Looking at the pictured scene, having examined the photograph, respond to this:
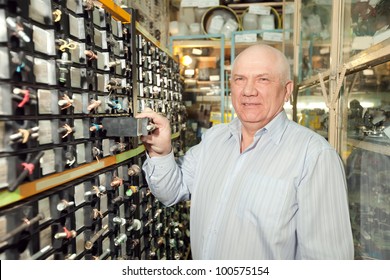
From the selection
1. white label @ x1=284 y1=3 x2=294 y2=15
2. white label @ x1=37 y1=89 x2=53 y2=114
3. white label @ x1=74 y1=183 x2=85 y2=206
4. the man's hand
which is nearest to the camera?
white label @ x1=37 y1=89 x2=53 y2=114

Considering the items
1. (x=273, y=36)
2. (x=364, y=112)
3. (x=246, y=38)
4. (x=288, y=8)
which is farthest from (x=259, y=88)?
(x=288, y=8)

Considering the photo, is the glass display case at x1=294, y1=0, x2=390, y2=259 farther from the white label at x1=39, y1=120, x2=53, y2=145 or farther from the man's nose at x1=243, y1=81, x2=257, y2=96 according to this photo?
the white label at x1=39, y1=120, x2=53, y2=145

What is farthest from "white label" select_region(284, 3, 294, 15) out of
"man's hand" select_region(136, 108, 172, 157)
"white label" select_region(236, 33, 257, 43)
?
"man's hand" select_region(136, 108, 172, 157)

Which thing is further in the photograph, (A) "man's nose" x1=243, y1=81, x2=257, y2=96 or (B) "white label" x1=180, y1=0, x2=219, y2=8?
(B) "white label" x1=180, y1=0, x2=219, y2=8

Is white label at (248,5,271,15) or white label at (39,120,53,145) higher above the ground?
white label at (248,5,271,15)

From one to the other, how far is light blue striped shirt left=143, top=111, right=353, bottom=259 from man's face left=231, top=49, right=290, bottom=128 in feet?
0.16

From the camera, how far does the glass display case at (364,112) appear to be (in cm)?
126

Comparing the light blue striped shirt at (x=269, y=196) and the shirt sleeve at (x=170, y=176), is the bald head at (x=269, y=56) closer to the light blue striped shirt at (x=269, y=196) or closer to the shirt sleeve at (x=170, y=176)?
the light blue striped shirt at (x=269, y=196)

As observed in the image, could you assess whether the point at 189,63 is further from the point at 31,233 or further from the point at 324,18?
the point at 31,233

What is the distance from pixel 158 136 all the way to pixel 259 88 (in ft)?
1.34

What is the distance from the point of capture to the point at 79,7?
3.16ft

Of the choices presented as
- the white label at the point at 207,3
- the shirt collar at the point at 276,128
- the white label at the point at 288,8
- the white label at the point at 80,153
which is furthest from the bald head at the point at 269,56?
the white label at the point at 207,3

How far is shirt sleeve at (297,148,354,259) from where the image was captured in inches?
40.0

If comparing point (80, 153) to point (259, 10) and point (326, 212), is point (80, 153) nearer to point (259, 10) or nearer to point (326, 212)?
point (326, 212)
